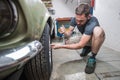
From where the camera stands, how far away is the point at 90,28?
6.98ft

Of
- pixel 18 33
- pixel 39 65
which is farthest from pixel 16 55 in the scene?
pixel 39 65

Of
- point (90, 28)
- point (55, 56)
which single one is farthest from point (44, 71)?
point (55, 56)

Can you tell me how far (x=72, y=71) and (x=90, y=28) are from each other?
1.79 feet

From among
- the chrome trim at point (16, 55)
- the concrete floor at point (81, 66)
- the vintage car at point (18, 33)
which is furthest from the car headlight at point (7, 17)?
the concrete floor at point (81, 66)

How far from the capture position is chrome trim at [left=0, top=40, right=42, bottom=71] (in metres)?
0.79

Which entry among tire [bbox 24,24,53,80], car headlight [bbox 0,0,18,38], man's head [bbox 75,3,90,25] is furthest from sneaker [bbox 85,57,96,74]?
car headlight [bbox 0,0,18,38]

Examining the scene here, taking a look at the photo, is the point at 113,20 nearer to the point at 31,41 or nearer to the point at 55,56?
the point at 55,56

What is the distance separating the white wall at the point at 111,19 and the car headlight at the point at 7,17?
208 cm

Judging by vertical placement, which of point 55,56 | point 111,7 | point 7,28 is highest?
point 7,28

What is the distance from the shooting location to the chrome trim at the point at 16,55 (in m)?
0.79

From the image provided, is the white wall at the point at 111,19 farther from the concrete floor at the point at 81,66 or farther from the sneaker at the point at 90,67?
the sneaker at the point at 90,67

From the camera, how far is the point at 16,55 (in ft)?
2.75

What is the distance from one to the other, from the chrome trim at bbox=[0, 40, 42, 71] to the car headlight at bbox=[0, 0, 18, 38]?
12 centimetres

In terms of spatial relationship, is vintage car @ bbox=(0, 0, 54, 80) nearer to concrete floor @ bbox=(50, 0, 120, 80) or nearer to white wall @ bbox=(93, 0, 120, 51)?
concrete floor @ bbox=(50, 0, 120, 80)
